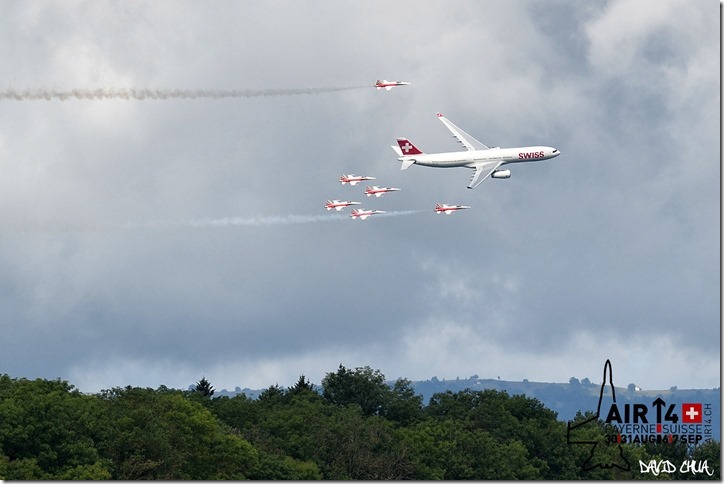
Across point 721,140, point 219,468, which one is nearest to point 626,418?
point 721,140

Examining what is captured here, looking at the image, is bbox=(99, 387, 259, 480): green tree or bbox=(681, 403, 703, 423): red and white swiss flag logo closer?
bbox=(681, 403, 703, 423): red and white swiss flag logo

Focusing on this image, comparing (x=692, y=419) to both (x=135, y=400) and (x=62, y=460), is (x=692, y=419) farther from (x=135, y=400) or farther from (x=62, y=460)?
(x=135, y=400)

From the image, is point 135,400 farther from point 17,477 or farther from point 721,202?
point 721,202

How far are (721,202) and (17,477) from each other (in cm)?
7534

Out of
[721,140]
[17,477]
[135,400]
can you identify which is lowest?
[17,477]

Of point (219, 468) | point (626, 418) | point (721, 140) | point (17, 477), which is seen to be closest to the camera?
point (626, 418)

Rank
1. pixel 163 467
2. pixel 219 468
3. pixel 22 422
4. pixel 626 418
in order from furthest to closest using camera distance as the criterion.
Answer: pixel 219 468
pixel 163 467
pixel 22 422
pixel 626 418

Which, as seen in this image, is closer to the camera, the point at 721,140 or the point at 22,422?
the point at 721,140

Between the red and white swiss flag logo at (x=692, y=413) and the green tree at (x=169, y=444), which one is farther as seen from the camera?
the green tree at (x=169, y=444)

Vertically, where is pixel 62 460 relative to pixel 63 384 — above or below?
below

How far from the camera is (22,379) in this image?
196m

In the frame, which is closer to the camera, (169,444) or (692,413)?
(692,413)

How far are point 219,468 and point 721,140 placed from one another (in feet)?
280

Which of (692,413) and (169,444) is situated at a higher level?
(169,444)
